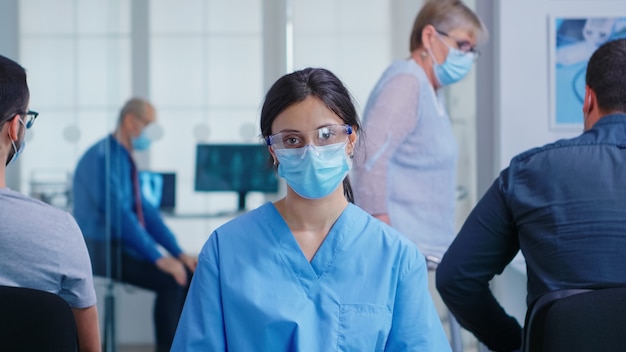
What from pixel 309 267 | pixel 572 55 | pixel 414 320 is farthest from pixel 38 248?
pixel 572 55

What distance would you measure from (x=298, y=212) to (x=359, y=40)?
233 cm

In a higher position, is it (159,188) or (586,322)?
(159,188)

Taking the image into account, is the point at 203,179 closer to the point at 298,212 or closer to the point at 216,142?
the point at 216,142

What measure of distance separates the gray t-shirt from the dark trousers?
2.31 m

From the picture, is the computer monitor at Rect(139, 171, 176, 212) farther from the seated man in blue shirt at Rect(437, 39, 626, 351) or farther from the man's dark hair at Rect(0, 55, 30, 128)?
the seated man in blue shirt at Rect(437, 39, 626, 351)

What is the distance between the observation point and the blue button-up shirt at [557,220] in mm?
1570

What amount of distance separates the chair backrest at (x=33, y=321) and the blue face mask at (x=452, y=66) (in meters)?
1.50

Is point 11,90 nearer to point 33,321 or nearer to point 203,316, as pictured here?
point 33,321

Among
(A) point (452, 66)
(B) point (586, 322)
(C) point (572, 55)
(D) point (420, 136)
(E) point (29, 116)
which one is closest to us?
(B) point (586, 322)

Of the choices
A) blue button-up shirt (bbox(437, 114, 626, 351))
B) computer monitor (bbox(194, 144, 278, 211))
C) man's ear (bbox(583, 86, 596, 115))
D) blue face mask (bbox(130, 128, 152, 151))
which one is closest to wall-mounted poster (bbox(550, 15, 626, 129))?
man's ear (bbox(583, 86, 596, 115))

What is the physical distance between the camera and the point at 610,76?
168 centimetres

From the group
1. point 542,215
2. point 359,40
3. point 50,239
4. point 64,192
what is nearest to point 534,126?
point 359,40

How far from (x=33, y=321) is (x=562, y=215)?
3.24ft

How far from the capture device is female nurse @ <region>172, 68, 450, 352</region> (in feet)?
4.65
